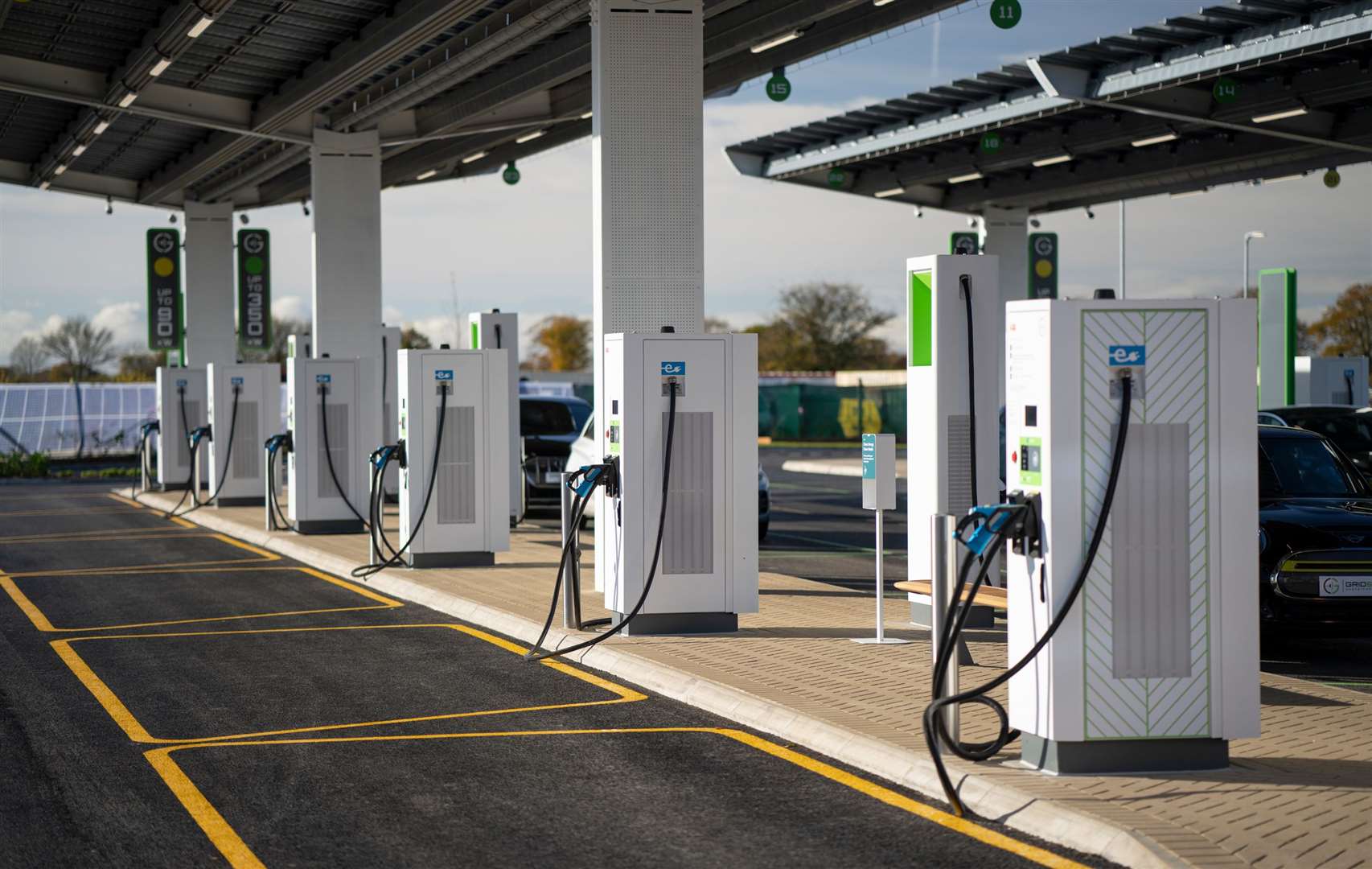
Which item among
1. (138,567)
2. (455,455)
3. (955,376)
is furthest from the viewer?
(138,567)

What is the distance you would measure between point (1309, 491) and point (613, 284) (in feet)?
19.4

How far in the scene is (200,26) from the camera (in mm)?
16672

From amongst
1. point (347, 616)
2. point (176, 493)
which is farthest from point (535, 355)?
point (347, 616)

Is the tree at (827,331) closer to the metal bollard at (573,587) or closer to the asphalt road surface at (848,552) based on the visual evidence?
the asphalt road surface at (848,552)

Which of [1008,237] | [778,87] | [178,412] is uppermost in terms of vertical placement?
[778,87]

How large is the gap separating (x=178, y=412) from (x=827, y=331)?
54512 millimetres

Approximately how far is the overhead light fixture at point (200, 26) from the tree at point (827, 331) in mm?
63316

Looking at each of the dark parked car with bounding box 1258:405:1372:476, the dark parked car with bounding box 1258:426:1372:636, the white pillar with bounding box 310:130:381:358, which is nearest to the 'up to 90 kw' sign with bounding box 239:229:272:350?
the white pillar with bounding box 310:130:381:358

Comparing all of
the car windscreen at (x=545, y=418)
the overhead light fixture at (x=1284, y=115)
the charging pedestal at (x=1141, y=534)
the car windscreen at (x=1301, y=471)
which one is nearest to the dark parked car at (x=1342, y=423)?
the overhead light fixture at (x=1284, y=115)

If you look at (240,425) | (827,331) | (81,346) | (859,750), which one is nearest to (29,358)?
(81,346)

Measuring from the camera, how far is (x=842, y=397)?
179 feet

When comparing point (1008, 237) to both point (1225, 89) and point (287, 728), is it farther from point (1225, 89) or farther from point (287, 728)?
point (287, 728)

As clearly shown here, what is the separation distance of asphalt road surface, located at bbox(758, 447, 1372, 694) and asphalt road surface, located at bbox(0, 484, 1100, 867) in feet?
15.0

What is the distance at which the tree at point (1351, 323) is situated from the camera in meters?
60.5
